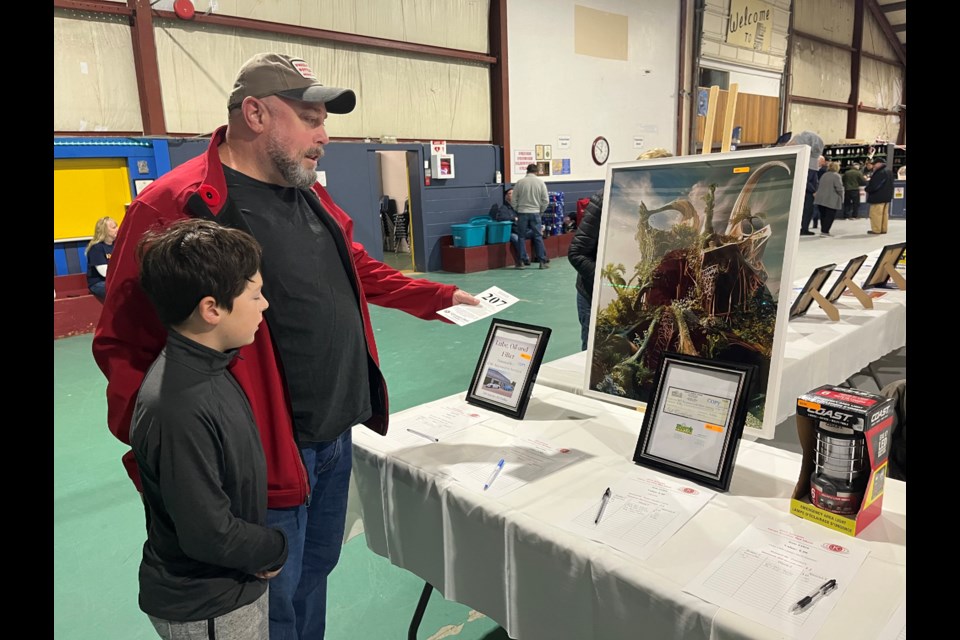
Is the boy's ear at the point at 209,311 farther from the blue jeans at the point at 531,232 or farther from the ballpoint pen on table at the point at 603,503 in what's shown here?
the blue jeans at the point at 531,232

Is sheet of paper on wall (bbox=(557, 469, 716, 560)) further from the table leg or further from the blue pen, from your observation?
the table leg

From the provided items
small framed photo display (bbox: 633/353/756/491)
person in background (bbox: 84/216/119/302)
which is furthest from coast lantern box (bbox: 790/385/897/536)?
person in background (bbox: 84/216/119/302)

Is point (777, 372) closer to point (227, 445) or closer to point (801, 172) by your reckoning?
point (801, 172)

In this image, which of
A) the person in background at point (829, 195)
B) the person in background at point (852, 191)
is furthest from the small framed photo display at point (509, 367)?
the person in background at point (852, 191)

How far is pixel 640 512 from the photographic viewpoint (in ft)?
4.45

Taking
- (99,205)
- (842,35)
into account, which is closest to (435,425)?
(99,205)

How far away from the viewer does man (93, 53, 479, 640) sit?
3.97ft

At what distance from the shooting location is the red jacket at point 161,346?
1.19 metres

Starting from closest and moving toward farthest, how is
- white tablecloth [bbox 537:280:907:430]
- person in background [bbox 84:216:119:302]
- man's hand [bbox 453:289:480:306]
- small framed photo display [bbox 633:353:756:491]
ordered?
small framed photo display [bbox 633:353:756:491] → man's hand [bbox 453:289:480:306] → white tablecloth [bbox 537:280:907:430] → person in background [bbox 84:216:119:302]

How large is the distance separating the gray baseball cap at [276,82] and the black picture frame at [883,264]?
11.8 feet

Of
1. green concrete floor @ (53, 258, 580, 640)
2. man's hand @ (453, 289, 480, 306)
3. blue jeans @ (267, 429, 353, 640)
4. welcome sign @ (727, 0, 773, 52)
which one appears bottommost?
green concrete floor @ (53, 258, 580, 640)

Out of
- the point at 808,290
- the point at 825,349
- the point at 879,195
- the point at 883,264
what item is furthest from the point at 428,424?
the point at 879,195

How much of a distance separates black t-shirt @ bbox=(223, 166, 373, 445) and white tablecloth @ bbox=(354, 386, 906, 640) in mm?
331

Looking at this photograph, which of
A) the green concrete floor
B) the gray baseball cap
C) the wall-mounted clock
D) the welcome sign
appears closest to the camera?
the gray baseball cap
